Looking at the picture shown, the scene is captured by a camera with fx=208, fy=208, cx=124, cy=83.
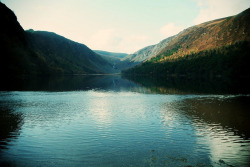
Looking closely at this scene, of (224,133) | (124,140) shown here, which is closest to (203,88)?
(224,133)

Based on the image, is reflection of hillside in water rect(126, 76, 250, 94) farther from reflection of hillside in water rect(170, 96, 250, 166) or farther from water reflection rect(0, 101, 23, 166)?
water reflection rect(0, 101, 23, 166)

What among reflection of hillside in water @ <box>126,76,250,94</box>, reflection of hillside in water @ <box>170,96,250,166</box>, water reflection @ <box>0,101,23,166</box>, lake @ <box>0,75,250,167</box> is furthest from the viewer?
reflection of hillside in water @ <box>126,76,250,94</box>

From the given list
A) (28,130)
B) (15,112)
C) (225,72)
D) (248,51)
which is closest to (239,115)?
(28,130)

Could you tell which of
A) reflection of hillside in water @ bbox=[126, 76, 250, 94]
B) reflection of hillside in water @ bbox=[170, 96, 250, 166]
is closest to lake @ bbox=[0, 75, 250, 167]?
reflection of hillside in water @ bbox=[170, 96, 250, 166]

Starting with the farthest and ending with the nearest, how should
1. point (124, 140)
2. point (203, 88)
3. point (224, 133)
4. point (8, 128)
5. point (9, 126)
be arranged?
point (203, 88), point (9, 126), point (8, 128), point (224, 133), point (124, 140)

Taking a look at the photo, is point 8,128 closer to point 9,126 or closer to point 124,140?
point 9,126

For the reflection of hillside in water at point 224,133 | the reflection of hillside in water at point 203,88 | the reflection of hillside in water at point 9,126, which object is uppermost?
the reflection of hillside in water at point 203,88

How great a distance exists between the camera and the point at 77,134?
26109mm

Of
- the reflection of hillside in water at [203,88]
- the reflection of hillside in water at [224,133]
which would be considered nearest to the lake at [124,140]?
the reflection of hillside in water at [224,133]

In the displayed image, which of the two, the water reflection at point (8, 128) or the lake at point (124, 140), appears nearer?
the lake at point (124, 140)

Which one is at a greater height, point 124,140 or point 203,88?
point 203,88

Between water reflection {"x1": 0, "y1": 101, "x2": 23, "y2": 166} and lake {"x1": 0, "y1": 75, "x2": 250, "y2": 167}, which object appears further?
water reflection {"x1": 0, "y1": 101, "x2": 23, "y2": 166}

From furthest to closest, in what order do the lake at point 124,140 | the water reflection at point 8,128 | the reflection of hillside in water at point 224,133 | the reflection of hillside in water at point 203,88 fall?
the reflection of hillside in water at point 203,88 < the water reflection at point 8,128 < the reflection of hillside in water at point 224,133 < the lake at point 124,140

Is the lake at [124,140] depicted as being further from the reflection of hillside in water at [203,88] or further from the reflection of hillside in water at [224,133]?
the reflection of hillside in water at [203,88]
